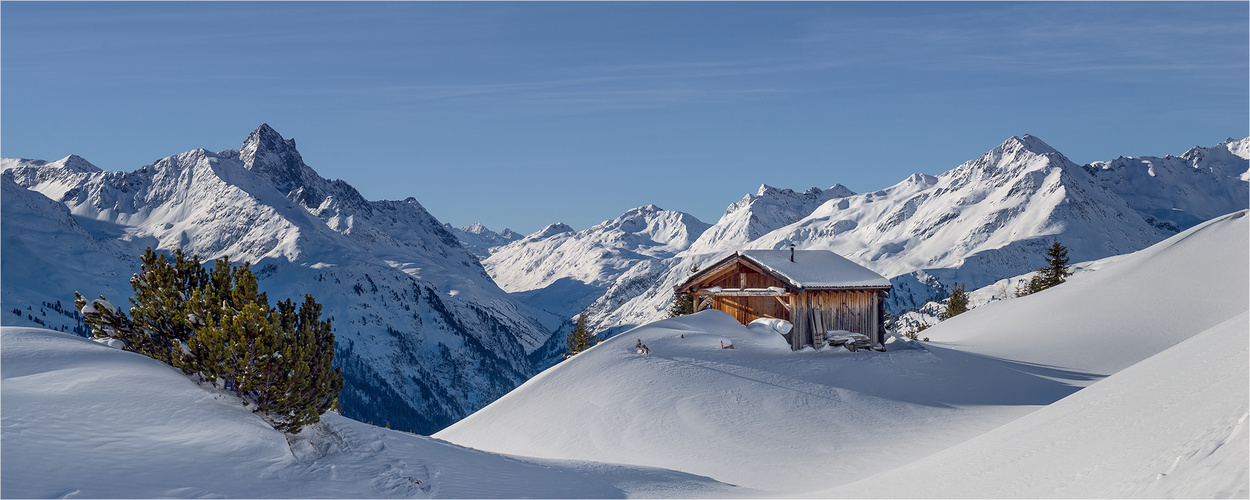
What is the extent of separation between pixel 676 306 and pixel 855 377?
108 ft

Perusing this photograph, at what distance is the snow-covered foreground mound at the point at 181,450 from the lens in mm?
14352

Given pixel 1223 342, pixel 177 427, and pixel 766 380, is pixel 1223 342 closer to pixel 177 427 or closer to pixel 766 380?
pixel 766 380

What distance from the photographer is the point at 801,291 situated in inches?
1508

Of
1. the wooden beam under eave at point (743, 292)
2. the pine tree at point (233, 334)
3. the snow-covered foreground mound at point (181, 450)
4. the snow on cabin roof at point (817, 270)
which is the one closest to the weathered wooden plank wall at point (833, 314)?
the snow on cabin roof at point (817, 270)

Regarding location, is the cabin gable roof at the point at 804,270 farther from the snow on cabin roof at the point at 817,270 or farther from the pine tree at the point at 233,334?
the pine tree at the point at 233,334

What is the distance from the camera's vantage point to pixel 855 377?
34.0 m

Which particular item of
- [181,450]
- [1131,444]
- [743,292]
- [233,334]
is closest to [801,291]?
[743,292]

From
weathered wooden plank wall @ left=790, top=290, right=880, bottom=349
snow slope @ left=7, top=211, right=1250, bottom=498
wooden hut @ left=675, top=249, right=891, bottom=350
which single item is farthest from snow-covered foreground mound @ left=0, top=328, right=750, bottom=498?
wooden hut @ left=675, top=249, right=891, bottom=350

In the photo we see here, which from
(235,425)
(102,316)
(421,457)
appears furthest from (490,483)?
(102,316)

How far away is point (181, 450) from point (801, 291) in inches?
1122

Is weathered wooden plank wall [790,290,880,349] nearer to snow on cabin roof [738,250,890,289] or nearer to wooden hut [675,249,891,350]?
wooden hut [675,249,891,350]

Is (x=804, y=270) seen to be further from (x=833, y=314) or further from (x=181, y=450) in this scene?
(x=181, y=450)

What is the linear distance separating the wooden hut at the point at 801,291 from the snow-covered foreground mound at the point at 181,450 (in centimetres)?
1832

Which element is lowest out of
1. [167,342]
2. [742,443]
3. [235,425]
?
[742,443]
